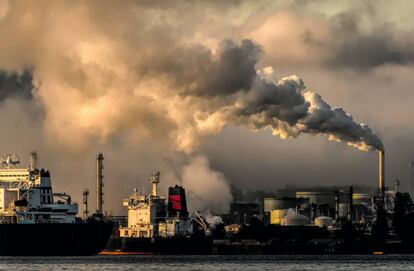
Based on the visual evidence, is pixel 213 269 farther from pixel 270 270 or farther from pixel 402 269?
pixel 402 269

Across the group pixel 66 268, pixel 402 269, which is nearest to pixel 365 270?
pixel 402 269

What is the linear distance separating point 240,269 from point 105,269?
67.5ft

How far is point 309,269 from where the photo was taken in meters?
196

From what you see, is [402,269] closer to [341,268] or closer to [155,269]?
[341,268]

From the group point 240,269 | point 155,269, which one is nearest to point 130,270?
point 155,269

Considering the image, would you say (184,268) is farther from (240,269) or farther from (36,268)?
(36,268)

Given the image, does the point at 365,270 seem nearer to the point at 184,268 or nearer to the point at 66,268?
A: the point at 184,268

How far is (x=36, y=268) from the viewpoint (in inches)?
7761

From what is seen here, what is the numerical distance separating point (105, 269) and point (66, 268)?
5.91 m

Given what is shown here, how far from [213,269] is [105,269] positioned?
16501mm

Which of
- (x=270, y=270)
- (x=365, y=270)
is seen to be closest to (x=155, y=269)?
(x=270, y=270)

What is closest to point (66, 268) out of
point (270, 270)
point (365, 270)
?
point (270, 270)

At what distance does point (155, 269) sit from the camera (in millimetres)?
196875

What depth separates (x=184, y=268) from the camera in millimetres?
199125
